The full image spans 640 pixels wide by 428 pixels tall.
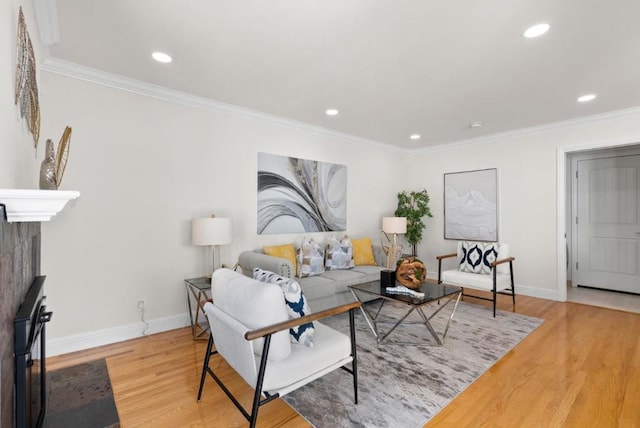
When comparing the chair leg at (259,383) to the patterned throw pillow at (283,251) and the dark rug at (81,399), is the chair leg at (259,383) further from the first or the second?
the patterned throw pillow at (283,251)

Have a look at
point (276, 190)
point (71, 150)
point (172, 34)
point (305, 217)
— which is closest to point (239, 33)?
point (172, 34)

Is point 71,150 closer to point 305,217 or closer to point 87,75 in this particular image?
point 87,75

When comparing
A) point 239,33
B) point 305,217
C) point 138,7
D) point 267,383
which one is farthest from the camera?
point 305,217

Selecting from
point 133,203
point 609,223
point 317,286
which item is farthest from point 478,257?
point 133,203

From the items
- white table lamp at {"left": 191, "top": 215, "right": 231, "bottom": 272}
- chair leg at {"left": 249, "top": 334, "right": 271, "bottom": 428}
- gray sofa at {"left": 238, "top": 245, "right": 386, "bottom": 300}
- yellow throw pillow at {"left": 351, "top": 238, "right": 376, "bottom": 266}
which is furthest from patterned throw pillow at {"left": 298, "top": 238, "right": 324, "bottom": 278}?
chair leg at {"left": 249, "top": 334, "right": 271, "bottom": 428}

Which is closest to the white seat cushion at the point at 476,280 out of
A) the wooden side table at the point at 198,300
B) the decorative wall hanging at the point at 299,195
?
the decorative wall hanging at the point at 299,195

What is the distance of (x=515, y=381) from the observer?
93.9 inches

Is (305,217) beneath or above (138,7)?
beneath

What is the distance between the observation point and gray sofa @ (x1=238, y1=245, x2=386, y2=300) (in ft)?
10.5

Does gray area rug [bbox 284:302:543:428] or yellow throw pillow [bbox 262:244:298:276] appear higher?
yellow throw pillow [bbox 262:244:298:276]

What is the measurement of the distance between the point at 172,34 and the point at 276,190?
224cm

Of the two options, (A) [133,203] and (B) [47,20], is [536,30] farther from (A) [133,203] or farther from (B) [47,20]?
(A) [133,203]

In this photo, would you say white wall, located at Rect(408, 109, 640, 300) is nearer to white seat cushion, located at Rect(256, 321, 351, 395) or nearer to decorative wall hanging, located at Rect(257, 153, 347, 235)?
decorative wall hanging, located at Rect(257, 153, 347, 235)

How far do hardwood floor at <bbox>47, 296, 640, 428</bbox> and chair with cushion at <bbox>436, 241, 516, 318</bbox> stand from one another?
763 mm
